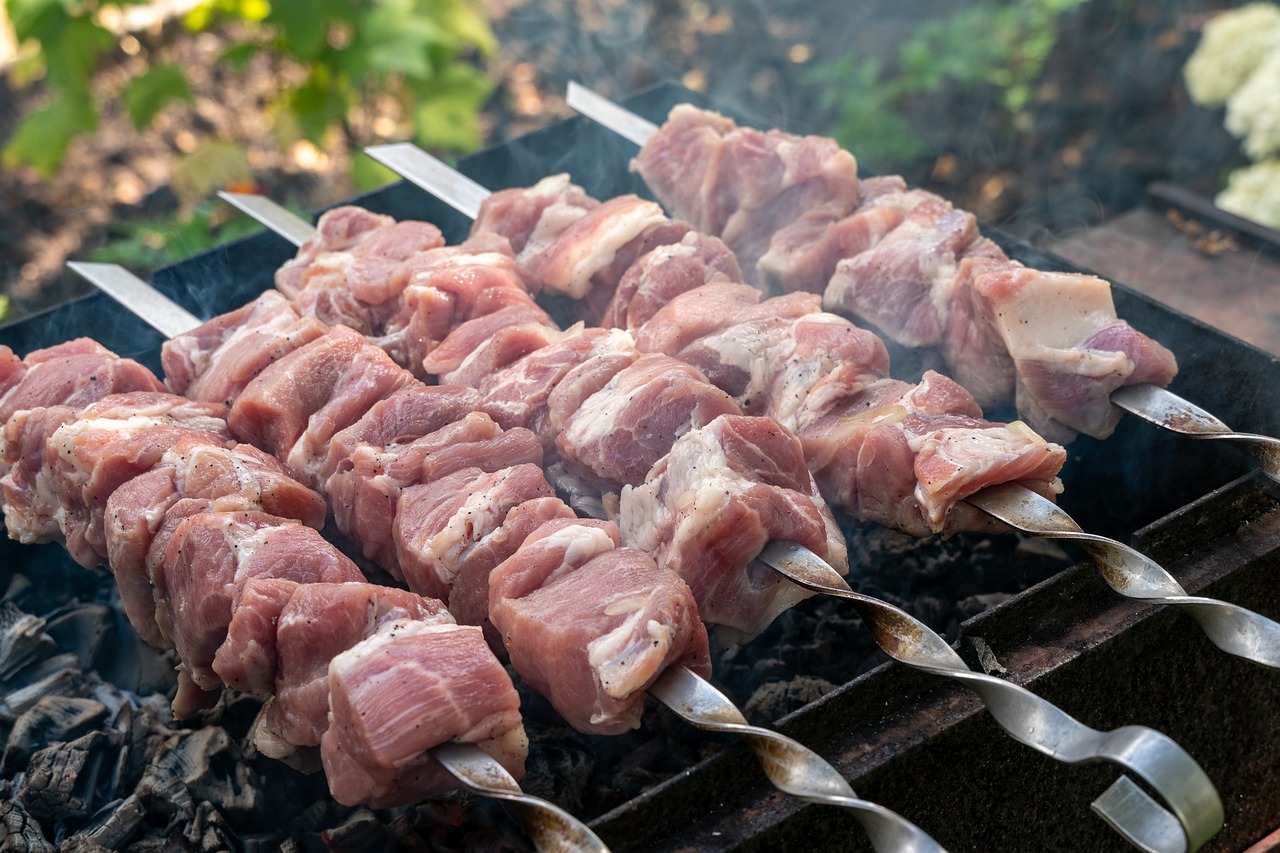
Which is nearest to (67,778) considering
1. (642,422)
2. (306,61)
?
(642,422)

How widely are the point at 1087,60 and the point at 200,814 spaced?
7.87 meters

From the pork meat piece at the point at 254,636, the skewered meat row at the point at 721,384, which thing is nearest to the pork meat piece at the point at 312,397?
the skewered meat row at the point at 721,384

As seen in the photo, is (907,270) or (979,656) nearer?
(979,656)

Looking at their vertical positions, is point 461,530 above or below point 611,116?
below

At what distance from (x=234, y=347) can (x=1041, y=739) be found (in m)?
2.43

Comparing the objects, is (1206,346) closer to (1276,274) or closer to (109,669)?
(1276,274)

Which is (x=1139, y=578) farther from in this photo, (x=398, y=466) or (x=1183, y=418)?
(x=398, y=466)

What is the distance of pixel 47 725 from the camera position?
9.70ft

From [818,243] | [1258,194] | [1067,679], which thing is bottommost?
[1258,194]

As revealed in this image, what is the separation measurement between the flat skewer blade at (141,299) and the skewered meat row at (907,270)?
1651mm

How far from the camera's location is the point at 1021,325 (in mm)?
2828

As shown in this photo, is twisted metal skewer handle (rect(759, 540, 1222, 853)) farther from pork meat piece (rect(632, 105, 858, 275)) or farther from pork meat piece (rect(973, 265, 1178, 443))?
pork meat piece (rect(632, 105, 858, 275))

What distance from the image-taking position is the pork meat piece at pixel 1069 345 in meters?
2.77

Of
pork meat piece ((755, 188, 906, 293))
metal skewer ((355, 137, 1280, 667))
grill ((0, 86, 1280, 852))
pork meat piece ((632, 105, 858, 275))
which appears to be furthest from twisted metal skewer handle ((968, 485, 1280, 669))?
pork meat piece ((632, 105, 858, 275))
